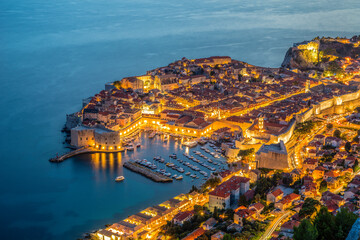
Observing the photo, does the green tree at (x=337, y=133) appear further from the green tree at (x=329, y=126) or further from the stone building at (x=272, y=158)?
the stone building at (x=272, y=158)

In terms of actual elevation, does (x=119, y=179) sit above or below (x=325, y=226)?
below

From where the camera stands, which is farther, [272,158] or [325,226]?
[272,158]

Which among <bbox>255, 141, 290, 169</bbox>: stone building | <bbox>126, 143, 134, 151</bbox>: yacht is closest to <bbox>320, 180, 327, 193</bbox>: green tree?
<bbox>255, 141, 290, 169</bbox>: stone building

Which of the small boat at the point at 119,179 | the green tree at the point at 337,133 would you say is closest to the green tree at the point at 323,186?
the green tree at the point at 337,133

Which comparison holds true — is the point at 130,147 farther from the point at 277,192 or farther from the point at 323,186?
the point at 323,186

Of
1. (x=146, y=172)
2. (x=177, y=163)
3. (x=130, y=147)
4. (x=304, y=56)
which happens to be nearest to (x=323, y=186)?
(x=177, y=163)

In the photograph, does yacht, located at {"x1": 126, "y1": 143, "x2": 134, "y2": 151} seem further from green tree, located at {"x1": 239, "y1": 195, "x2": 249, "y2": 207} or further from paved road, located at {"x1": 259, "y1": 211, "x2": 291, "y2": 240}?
paved road, located at {"x1": 259, "y1": 211, "x2": 291, "y2": 240}
